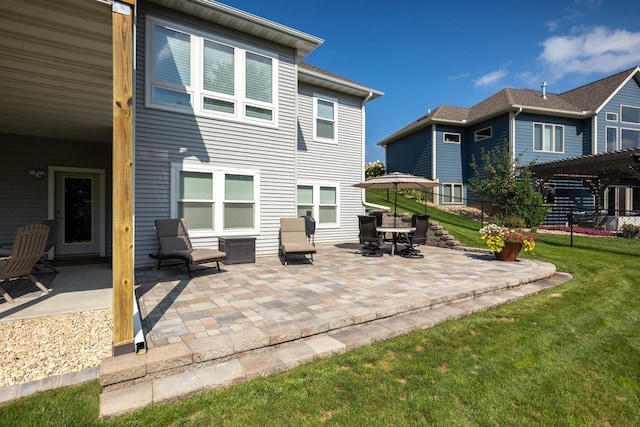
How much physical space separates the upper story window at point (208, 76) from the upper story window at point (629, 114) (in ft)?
67.7

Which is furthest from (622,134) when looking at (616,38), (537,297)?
(537,297)

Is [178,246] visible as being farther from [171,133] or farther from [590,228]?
[590,228]

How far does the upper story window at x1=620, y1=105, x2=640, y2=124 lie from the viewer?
1752cm

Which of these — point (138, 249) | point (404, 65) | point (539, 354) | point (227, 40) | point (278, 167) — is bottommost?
point (539, 354)

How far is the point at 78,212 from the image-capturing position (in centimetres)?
822

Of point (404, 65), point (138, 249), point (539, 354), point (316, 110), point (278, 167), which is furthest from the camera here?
point (404, 65)

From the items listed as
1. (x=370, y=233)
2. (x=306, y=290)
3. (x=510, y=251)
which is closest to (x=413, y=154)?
(x=370, y=233)

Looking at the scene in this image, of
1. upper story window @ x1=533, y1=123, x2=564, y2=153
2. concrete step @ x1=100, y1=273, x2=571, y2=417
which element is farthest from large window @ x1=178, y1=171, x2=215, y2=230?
upper story window @ x1=533, y1=123, x2=564, y2=153

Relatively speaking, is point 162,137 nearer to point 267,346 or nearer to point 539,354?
point 267,346

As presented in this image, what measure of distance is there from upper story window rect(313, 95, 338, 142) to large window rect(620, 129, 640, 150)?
17840mm

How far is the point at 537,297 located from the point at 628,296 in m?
1.51

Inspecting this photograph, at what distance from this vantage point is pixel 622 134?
57.5ft

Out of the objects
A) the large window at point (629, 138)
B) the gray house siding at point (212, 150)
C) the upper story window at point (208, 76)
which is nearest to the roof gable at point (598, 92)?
the large window at point (629, 138)

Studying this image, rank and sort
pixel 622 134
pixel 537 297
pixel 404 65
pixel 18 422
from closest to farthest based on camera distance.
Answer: pixel 18 422 < pixel 537 297 < pixel 622 134 < pixel 404 65
